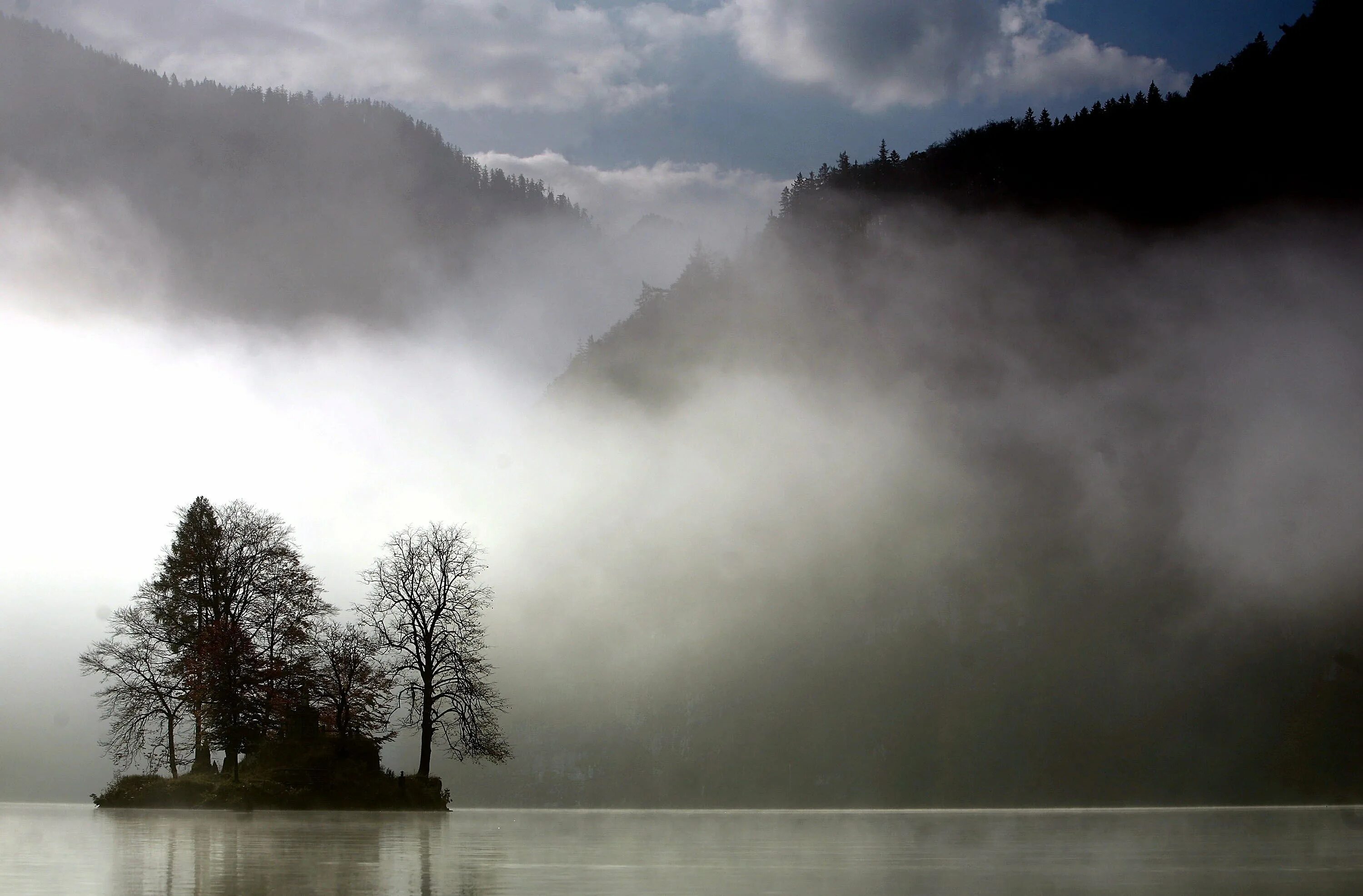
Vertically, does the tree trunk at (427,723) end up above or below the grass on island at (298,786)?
above

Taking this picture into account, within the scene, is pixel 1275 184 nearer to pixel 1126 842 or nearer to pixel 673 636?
pixel 673 636

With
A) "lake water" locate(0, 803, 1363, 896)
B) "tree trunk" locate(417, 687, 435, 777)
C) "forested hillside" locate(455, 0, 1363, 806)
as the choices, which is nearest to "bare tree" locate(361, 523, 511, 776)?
"tree trunk" locate(417, 687, 435, 777)

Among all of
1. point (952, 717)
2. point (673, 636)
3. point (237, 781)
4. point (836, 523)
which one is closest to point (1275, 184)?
point (836, 523)

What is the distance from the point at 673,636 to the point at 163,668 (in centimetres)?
12980

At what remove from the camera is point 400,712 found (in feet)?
172

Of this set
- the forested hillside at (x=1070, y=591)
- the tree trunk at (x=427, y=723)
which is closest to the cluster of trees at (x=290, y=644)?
the tree trunk at (x=427, y=723)

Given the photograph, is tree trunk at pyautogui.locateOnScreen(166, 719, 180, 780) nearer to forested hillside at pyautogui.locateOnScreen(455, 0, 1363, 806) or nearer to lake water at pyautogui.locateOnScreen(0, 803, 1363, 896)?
lake water at pyautogui.locateOnScreen(0, 803, 1363, 896)

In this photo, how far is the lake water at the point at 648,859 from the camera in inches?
570

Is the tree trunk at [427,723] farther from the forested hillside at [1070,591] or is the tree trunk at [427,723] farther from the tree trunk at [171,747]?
the forested hillside at [1070,591]

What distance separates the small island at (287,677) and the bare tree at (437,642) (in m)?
0.07

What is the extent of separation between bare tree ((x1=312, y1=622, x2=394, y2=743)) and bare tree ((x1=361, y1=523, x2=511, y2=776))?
1.44 metres

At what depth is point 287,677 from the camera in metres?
47.3

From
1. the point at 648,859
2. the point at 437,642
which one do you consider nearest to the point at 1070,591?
the point at 437,642

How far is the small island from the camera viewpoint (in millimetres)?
45938
